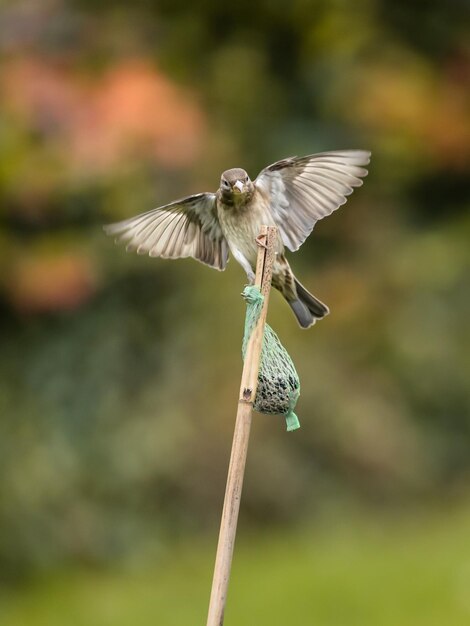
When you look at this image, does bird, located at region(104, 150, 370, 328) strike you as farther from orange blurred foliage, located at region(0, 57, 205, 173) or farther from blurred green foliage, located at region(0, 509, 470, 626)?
orange blurred foliage, located at region(0, 57, 205, 173)

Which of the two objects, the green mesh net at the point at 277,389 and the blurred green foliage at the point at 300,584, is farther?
the blurred green foliage at the point at 300,584

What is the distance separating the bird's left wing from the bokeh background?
290 cm

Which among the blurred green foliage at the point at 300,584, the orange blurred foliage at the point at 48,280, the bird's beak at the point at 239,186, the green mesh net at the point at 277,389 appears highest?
the orange blurred foliage at the point at 48,280

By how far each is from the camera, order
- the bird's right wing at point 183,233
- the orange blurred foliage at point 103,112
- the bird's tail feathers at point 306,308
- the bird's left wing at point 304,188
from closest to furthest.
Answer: the bird's left wing at point 304,188 → the bird's right wing at point 183,233 → the bird's tail feathers at point 306,308 → the orange blurred foliage at point 103,112

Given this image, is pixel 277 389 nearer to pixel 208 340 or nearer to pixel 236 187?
pixel 236 187

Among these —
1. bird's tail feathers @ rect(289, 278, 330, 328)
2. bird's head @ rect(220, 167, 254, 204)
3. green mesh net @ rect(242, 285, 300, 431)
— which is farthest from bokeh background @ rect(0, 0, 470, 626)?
green mesh net @ rect(242, 285, 300, 431)

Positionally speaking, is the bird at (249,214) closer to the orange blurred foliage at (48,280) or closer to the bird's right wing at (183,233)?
the bird's right wing at (183,233)

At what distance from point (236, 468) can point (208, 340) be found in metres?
5.43

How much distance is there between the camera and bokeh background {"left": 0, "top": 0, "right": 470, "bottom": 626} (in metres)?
6.65

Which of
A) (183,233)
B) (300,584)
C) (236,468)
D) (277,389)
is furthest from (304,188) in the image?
(300,584)

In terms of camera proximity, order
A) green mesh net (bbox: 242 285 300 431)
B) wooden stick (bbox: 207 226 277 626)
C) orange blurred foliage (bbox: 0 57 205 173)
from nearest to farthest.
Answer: wooden stick (bbox: 207 226 277 626) < green mesh net (bbox: 242 285 300 431) < orange blurred foliage (bbox: 0 57 205 173)

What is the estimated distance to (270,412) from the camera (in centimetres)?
252

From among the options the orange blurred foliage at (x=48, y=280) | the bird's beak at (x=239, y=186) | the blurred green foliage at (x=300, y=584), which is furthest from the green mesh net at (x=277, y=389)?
the orange blurred foliage at (x=48, y=280)

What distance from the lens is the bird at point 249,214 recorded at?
10.4 ft
